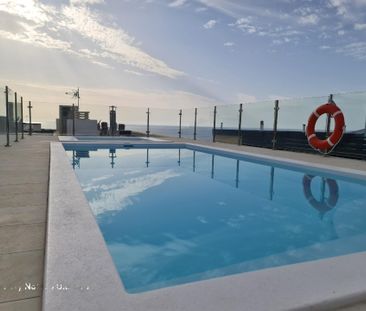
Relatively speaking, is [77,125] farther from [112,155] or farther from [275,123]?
[275,123]

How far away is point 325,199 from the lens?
3578 mm

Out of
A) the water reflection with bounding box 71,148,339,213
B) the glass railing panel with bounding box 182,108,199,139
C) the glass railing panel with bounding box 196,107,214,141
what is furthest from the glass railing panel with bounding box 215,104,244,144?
the water reflection with bounding box 71,148,339,213

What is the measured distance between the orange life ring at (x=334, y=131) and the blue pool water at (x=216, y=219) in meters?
1.46

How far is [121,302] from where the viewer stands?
105 cm

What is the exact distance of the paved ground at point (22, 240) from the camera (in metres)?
1.12

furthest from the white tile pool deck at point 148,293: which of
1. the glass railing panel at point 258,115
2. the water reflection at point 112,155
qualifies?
the glass railing panel at point 258,115

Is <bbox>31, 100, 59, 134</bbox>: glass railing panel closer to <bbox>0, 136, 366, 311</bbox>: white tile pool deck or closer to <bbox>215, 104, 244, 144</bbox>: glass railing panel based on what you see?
<bbox>215, 104, 244, 144</bbox>: glass railing panel

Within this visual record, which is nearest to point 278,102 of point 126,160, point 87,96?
point 126,160

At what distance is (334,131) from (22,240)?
229 inches

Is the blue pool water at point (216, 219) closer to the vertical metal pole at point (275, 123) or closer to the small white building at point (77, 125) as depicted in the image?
the vertical metal pole at point (275, 123)

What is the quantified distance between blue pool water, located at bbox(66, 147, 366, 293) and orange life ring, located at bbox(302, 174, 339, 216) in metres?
0.01

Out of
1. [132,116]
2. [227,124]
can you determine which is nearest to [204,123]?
[227,124]

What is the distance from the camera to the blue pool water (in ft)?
6.27

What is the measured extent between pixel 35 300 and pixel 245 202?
262 centimetres
